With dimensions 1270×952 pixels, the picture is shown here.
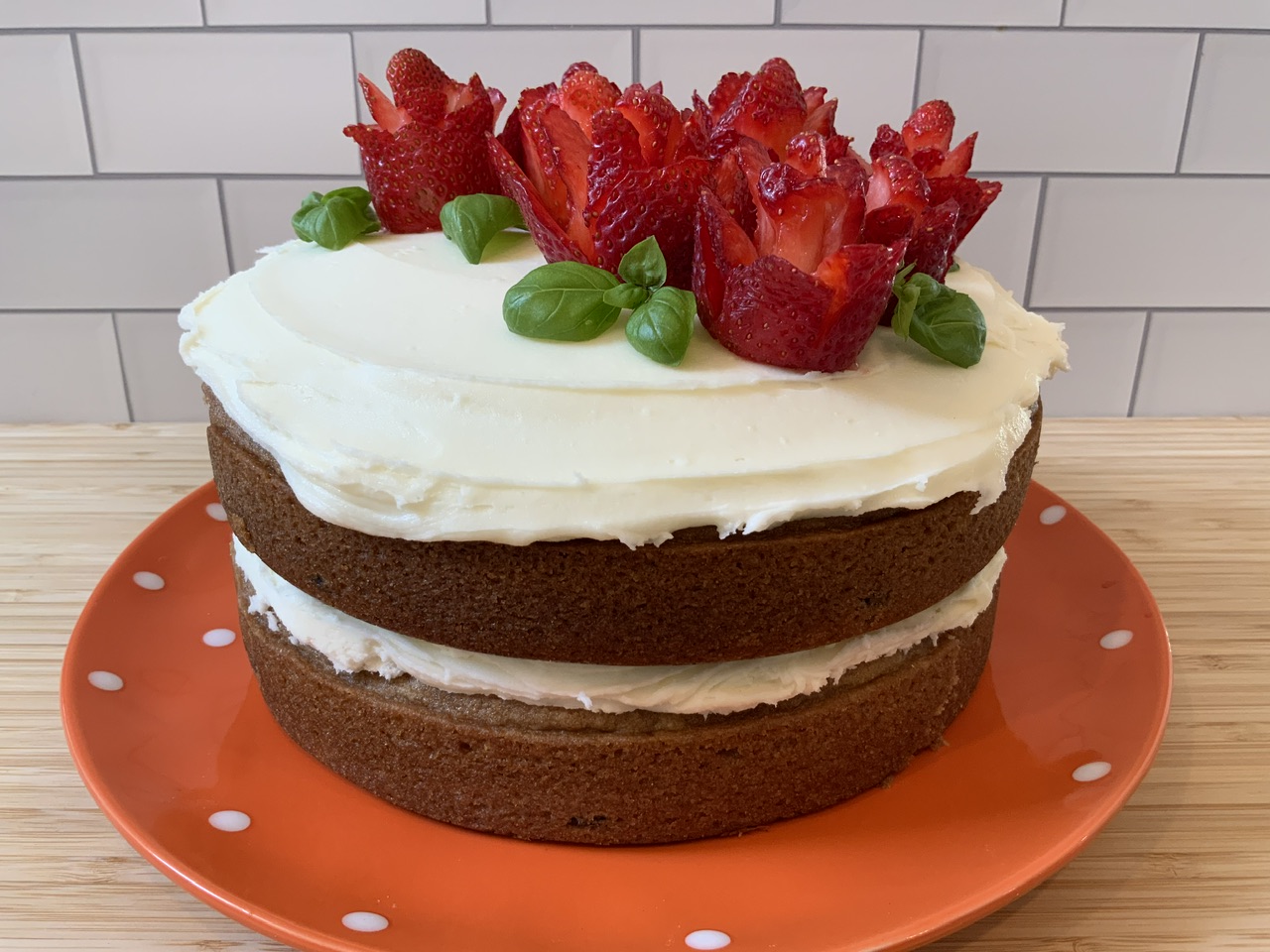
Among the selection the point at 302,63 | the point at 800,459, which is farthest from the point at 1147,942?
the point at 302,63

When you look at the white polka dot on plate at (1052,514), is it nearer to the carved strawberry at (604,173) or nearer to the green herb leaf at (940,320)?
the green herb leaf at (940,320)

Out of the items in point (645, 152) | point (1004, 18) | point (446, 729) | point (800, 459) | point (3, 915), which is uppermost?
point (1004, 18)

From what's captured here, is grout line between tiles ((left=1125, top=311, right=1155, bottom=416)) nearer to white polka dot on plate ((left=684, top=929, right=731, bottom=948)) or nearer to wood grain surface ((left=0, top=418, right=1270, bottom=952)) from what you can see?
wood grain surface ((left=0, top=418, right=1270, bottom=952))

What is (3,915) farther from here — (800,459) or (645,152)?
(645,152)

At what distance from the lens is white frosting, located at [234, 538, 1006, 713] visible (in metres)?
1.31

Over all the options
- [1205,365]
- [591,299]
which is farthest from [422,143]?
[1205,365]

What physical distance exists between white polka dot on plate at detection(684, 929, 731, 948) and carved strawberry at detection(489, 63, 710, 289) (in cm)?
83

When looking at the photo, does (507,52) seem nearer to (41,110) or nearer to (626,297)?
(41,110)

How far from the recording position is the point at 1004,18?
2.34m

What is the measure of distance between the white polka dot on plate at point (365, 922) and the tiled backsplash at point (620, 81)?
5.82 feet

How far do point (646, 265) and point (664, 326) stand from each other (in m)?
0.14

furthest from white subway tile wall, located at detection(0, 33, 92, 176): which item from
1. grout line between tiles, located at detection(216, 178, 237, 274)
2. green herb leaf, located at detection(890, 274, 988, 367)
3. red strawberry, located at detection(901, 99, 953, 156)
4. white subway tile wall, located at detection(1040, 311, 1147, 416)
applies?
white subway tile wall, located at detection(1040, 311, 1147, 416)

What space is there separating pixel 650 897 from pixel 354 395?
695 mm

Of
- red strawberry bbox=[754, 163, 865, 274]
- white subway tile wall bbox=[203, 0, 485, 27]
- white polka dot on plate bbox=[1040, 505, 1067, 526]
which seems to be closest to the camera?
red strawberry bbox=[754, 163, 865, 274]
